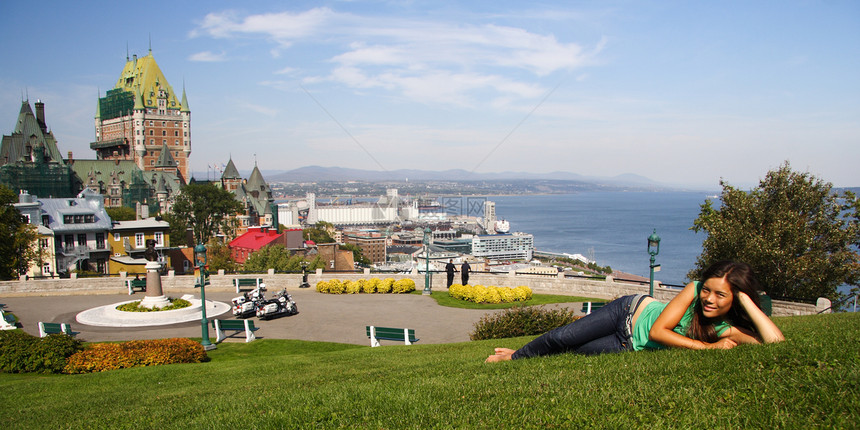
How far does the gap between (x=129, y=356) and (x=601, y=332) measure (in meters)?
10.6

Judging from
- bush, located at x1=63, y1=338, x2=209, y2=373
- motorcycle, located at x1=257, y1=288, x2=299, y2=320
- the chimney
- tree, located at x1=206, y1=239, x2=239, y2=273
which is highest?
the chimney

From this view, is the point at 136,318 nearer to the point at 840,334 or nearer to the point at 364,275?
the point at 364,275

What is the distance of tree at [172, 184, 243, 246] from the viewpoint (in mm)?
62094

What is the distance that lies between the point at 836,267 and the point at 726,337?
18.4 meters

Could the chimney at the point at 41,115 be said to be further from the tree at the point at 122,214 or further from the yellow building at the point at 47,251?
the yellow building at the point at 47,251

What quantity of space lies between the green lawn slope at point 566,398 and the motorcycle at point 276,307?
11834 millimetres

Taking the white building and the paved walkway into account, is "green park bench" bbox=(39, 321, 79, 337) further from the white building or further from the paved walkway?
the white building

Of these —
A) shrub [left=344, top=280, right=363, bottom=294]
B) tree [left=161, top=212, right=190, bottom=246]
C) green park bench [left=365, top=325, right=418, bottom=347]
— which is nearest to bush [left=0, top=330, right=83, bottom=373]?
green park bench [left=365, top=325, right=418, bottom=347]

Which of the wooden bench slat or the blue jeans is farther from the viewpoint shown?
the wooden bench slat

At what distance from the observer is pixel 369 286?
24.8 m

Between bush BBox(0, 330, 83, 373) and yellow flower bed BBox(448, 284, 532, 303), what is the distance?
44.8ft

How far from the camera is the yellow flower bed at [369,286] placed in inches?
971

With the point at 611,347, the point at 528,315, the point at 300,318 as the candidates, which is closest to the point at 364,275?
the point at 300,318

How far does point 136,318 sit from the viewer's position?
60.3 feet
